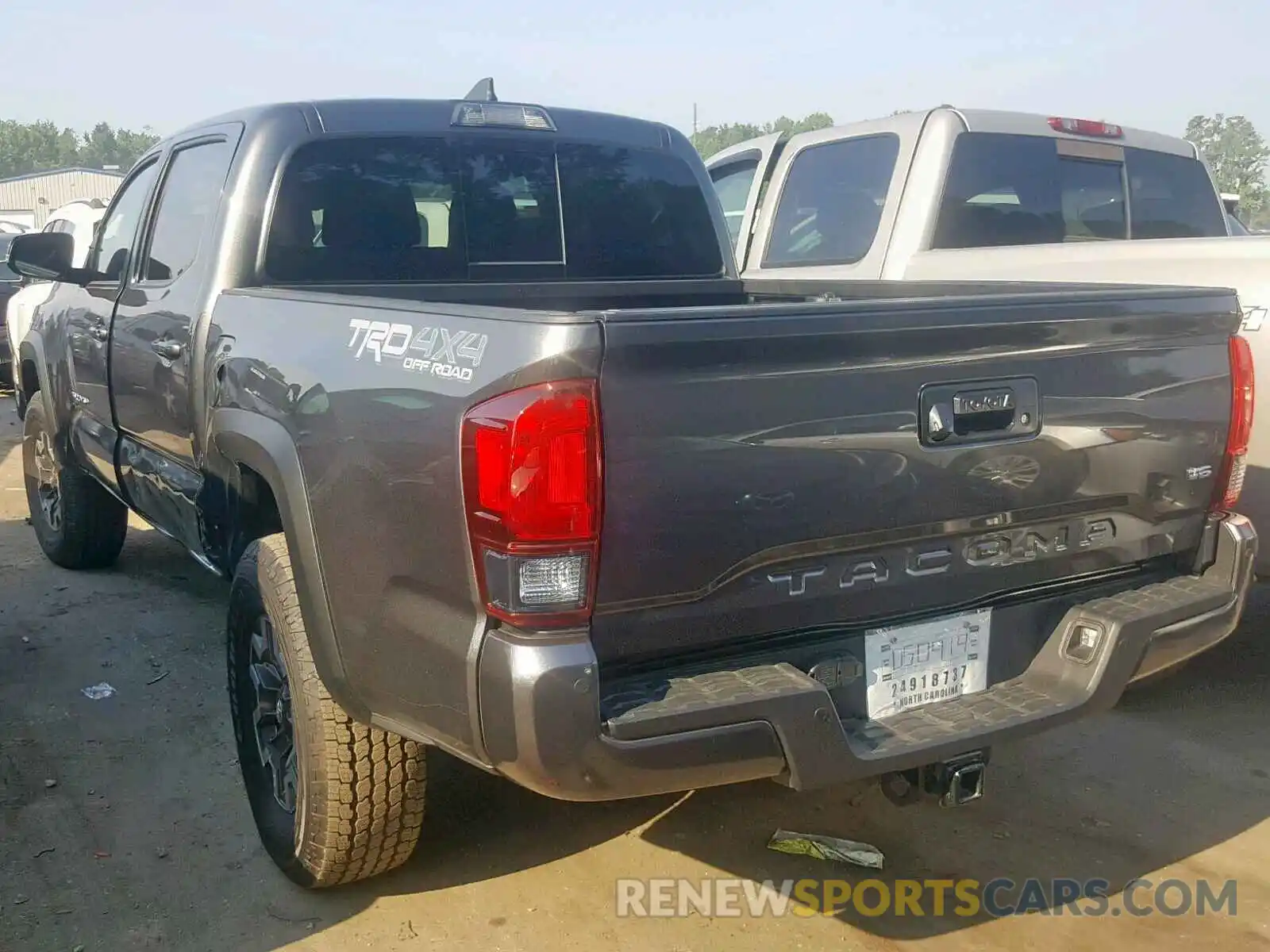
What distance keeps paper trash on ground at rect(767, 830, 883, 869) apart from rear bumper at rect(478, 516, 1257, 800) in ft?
2.45

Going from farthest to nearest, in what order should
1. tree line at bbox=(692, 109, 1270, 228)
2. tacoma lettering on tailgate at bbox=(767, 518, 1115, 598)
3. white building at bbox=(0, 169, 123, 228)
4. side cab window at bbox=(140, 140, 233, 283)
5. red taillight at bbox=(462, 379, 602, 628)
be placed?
white building at bbox=(0, 169, 123, 228), tree line at bbox=(692, 109, 1270, 228), side cab window at bbox=(140, 140, 233, 283), tacoma lettering on tailgate at bbox=(767, 518, 1115, 598), red taillight at bbox=(462, 379, 602, 628)

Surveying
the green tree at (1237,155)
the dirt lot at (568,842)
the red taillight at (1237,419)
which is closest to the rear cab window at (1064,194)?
the dirt lot at (568,842)

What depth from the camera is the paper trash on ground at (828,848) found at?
320 cm

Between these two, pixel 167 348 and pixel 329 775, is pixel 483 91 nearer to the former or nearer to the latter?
pixel 167 348

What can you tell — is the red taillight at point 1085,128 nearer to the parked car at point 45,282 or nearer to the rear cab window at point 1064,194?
the rear cab window at point 1064,194

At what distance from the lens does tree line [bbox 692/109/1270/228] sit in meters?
22.5

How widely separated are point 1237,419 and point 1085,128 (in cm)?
324

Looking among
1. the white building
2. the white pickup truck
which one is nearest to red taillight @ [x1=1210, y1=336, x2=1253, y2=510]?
the white pickup truck

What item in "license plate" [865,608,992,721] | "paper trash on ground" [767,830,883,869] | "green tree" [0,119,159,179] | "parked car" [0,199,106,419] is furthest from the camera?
"green tree" [0,119,159,179]

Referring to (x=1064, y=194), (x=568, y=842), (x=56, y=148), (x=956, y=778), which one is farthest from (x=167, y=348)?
(x=56, y=148)

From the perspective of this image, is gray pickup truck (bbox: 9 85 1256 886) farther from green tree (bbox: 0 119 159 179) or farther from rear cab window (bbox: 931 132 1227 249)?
green tree (bbox: 0 119 159 179)

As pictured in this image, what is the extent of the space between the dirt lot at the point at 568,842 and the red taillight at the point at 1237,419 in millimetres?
1035

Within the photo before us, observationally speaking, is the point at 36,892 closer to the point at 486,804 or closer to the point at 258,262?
the point at 486,804

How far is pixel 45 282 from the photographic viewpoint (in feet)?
24.3
